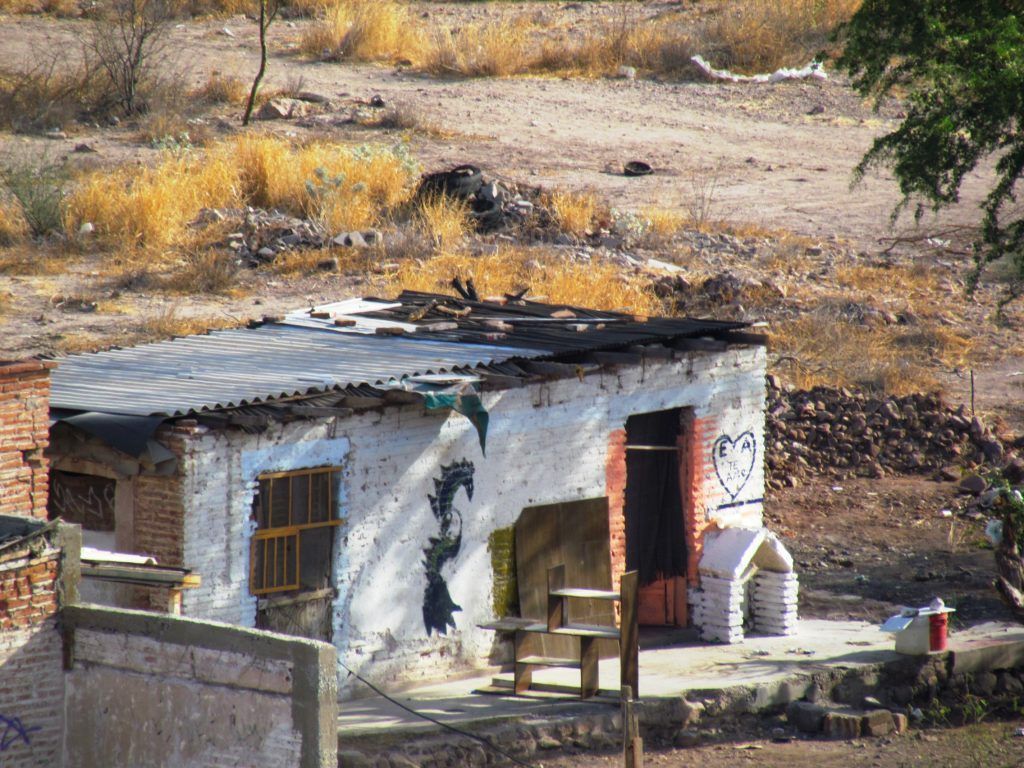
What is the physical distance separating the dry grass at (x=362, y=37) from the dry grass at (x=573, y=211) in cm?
971

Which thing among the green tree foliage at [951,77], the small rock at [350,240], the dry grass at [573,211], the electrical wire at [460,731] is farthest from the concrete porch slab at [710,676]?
the dry grass at [573,211]

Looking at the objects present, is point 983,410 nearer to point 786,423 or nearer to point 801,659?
point 786,423

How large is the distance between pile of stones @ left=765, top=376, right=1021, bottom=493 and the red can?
6411 millimetres

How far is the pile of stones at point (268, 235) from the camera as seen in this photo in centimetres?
2453

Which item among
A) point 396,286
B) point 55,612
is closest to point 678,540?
point 55,612

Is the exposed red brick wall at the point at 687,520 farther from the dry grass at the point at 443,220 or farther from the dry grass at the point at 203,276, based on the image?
the dry grass at the point at 443,220

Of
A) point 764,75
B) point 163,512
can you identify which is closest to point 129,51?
point 764,75

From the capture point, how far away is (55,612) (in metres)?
10.4

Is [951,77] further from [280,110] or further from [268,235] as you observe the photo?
[280,110]

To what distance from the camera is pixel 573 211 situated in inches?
1057

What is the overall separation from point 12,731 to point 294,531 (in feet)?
9.97

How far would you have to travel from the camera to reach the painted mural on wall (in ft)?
44.7

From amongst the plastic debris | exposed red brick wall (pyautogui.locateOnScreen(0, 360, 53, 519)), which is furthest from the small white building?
the plastic debris

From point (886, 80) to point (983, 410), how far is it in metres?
7.48
